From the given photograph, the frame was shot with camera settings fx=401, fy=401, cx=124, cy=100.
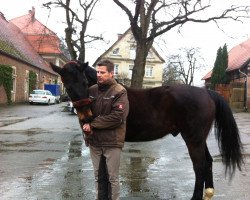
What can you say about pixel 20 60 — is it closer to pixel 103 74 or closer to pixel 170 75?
pixel 103 74

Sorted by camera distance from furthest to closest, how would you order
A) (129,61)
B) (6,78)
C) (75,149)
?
1. (129,61)
2. (6,78)
3. (75,149)

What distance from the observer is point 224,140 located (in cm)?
583

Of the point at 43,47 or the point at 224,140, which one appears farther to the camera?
the point at 43,47

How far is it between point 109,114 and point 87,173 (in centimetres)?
283

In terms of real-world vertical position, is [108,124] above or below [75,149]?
above

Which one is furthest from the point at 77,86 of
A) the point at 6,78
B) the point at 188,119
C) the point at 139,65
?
the point at 6,78

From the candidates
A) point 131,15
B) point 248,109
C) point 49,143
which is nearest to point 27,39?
point 248,109

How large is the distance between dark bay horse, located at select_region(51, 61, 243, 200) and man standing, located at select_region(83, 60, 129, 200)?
0.62m

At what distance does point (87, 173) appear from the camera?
695 centimetres

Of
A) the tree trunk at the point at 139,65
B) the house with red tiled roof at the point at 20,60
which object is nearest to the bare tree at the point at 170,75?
the house with red tiled roof at the point at 20,60

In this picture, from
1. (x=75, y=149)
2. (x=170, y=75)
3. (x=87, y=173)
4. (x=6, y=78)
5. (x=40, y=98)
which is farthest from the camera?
(x=170, y=75)

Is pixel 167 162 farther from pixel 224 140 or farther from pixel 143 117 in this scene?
pixel 143 117

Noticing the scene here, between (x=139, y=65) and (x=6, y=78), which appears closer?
(x=139, y=65)

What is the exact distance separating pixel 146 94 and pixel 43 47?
55049mm
